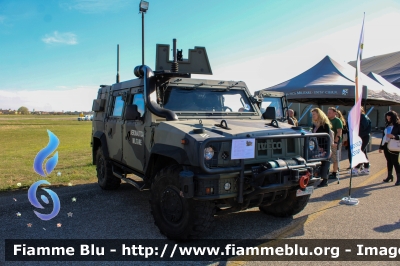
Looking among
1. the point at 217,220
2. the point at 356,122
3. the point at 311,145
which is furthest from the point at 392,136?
the point at 217,220

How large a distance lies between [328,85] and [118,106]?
32.7 ft

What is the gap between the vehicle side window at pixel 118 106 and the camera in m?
6.01

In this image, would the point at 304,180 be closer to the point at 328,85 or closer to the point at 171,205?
the point at 171,205

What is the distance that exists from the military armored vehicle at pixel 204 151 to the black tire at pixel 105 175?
652 millimetres

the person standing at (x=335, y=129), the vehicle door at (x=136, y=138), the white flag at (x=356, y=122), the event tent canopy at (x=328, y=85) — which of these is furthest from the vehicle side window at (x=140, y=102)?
the event tent canopy at (x=328, y=85)

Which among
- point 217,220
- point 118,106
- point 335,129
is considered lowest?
point 217,220

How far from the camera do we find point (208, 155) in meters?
3.61

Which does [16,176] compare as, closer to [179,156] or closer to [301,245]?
[179,156]

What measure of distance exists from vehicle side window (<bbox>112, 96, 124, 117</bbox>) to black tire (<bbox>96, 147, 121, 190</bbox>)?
91cm

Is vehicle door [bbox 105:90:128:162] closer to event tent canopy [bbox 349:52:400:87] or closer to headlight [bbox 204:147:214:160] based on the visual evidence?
headlight [bbox 204:147:214:160]

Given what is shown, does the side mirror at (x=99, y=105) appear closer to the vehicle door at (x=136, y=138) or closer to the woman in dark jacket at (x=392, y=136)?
the vehicle door at (x=136, y=138)

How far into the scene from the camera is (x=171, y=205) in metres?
3.98

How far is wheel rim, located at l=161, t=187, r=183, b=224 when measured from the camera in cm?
389

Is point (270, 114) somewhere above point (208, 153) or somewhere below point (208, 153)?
above
